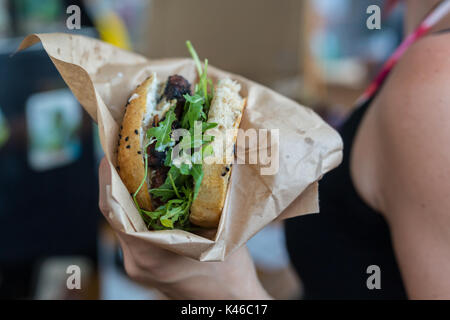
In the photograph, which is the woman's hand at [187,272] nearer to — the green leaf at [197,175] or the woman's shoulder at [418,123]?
the green leaf at [197,175]

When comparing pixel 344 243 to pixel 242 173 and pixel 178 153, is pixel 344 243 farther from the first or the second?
pixel 178 153

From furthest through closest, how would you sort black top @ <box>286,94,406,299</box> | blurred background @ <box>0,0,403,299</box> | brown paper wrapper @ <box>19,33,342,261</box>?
blurred background @ <box>0,0,403,299</box> < black top @ <box>286,94,406,299</box> < brown paper wrapper @ <box>19,33,342,261</box>

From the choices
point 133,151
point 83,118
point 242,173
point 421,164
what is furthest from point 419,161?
point 83,118

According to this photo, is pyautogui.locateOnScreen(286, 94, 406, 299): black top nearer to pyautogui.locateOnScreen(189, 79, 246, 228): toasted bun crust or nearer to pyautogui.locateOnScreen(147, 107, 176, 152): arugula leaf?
pyautogui.locateOnScreen(189, 79, 246, 228): toasted bun crust

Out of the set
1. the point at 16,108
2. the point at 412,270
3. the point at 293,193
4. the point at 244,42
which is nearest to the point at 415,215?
the point at 412,270

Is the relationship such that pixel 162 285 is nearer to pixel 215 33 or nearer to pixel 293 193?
pixel 293 193

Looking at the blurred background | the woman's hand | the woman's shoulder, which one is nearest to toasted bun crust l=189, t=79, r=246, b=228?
the woman's hand
